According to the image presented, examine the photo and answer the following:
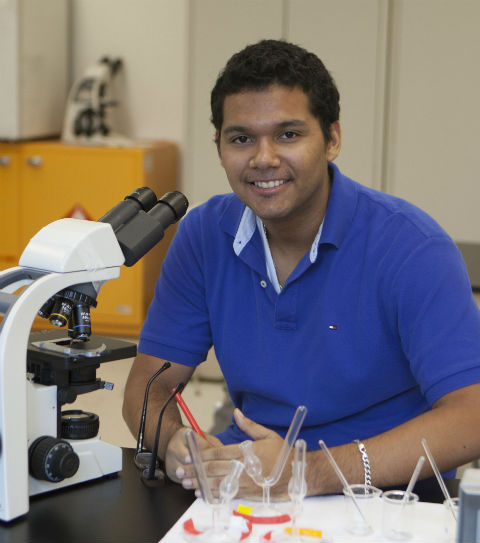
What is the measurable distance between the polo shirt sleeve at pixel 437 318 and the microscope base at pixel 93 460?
525 millimetres

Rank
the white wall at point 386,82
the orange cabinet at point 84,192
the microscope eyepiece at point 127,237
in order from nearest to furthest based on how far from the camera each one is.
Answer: the microscope eyepiece at point 127,237, the white wall at point 386,82, the orange cabinet at point 84,192

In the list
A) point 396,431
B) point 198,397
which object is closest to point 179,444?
point 396,431

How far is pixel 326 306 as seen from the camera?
1.58 meters

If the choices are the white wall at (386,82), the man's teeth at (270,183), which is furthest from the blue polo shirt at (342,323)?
the white wall at (386,82)

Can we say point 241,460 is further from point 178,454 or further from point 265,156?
point 265,156

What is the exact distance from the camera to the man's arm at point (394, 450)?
1.32 m

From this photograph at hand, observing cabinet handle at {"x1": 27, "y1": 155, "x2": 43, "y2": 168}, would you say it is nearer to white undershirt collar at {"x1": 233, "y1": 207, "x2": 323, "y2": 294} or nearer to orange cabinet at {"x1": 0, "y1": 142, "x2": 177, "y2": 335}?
orange cabinet at {"x1": 0, "y1": 142, "x2": 177, "y2": 335}

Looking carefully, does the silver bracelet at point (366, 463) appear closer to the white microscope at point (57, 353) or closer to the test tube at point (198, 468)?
the test tube at point (198, 468)

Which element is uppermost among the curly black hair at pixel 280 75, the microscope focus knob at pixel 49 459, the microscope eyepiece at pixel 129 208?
the curly black hair at pixel 280 75

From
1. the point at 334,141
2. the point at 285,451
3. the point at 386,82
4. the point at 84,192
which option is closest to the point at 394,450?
the point at 285,451

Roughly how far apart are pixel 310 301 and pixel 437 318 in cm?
25

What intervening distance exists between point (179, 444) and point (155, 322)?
15.0 inches

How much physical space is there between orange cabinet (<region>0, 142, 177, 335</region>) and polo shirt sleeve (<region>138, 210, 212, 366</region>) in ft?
8.51

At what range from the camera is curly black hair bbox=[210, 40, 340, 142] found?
1569mm
